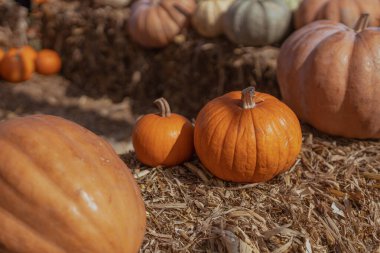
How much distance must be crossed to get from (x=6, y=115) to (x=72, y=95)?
123cm

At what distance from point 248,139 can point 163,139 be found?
0.51m

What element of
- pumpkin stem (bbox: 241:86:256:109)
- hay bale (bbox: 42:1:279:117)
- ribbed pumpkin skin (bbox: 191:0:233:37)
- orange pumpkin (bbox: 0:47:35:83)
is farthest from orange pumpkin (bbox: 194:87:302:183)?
orange pumpkin (bbox: 0:47:35:83)

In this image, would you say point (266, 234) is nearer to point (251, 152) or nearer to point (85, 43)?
point (251, 152)

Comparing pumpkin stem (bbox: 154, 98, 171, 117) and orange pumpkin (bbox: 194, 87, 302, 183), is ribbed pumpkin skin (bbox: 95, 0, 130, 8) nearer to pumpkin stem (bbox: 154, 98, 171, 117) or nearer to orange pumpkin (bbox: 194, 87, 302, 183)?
pumpkin stem (bbox: 154, 98, 171, 117)

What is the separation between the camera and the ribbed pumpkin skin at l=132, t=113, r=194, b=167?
236cm

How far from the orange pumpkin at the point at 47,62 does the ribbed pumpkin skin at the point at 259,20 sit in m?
3.95

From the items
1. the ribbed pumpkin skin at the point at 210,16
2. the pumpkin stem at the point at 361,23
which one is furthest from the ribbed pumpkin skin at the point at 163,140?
the ribbed pumpkin skin at the point at 210,16

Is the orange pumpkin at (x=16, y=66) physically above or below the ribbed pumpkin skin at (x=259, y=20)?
below

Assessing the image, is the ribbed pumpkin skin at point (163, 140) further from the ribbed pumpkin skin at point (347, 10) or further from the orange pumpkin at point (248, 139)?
the ribbed pumpkin skin at point (347, 10)

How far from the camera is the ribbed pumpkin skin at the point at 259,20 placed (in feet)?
15.7

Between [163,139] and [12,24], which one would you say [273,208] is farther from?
[12,24]

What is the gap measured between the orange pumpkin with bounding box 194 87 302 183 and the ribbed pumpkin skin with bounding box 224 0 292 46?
9.25 feet

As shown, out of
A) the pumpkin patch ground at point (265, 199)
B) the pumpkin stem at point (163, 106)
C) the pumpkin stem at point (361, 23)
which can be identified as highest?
the pumpkin stem at point (361, 23)

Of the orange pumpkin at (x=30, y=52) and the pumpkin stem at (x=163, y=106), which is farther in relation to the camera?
the orange pumpkin at (x=30, y=52)
